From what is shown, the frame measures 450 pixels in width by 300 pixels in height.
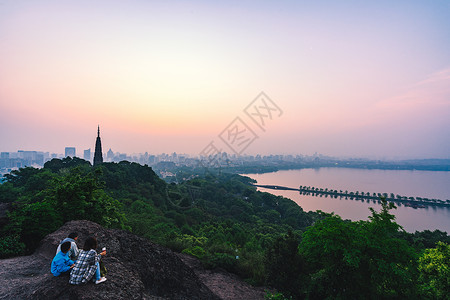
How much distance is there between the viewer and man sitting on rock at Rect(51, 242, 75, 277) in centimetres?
287

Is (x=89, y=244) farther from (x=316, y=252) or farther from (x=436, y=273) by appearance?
(x=436, y=273)

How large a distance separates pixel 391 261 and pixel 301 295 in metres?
2.42

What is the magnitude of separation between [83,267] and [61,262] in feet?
1.06

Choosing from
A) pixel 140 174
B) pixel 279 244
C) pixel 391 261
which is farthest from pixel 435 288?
pixel 140 174

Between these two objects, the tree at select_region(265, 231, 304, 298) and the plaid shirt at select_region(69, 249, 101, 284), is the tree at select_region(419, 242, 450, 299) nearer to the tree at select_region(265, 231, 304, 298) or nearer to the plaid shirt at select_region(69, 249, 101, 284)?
the tree at select_region(265, 231, 304, 298)

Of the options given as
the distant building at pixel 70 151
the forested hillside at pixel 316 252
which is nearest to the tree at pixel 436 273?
the forested hillside at pixel 316 252

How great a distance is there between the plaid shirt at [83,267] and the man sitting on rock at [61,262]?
A: 0.17m

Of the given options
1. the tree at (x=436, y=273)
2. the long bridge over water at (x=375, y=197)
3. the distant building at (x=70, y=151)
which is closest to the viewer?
the tree at (x=436, y=273)

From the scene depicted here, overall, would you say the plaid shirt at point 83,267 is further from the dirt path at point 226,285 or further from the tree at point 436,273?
the tree at point 436,273

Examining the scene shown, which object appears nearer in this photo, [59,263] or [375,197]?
[59,263]

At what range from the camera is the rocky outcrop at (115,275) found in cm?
288

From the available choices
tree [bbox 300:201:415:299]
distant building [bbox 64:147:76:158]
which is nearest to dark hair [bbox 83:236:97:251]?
tree [bbox 300:201:415:299]

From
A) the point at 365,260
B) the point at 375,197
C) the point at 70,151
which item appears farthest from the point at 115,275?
the point at 70,151

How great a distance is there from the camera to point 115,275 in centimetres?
335
